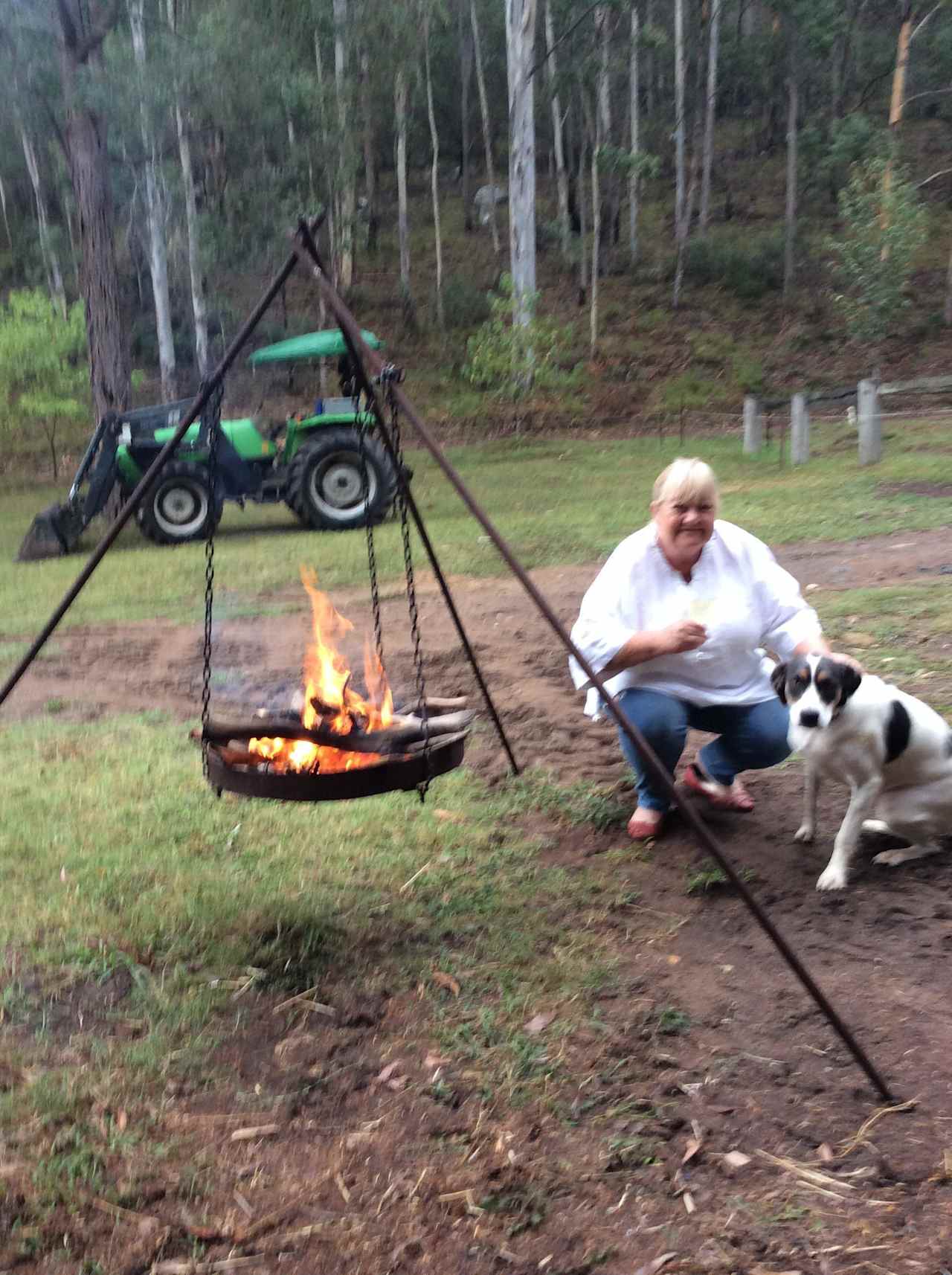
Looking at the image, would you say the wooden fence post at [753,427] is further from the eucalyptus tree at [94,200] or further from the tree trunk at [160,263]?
the tree trunk at [160,263]

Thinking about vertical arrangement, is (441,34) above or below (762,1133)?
above

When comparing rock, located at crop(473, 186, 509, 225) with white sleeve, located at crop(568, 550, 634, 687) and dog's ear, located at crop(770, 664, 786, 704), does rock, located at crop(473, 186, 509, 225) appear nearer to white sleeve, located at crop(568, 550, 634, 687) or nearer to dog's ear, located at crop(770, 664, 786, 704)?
white sleeve, located at crop(568, 550, 634, 687)

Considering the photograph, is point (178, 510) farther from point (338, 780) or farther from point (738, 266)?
point (738, 266)

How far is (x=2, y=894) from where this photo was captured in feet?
11.7

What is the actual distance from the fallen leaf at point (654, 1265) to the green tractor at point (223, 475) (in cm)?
1015

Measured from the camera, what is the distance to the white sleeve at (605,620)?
3.47 m

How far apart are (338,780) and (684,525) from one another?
1.39 m

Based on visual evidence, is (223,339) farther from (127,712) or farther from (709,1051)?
(709,1051)

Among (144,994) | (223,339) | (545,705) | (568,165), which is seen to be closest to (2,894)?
(144,994)

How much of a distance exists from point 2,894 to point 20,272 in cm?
3409

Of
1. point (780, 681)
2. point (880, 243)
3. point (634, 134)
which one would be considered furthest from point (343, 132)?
point (780, 681)

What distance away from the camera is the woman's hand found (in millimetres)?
3332

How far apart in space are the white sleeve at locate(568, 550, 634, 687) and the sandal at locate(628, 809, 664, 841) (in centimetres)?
62

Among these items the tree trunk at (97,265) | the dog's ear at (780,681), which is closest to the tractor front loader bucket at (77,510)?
the tree trunk at (97,265)
